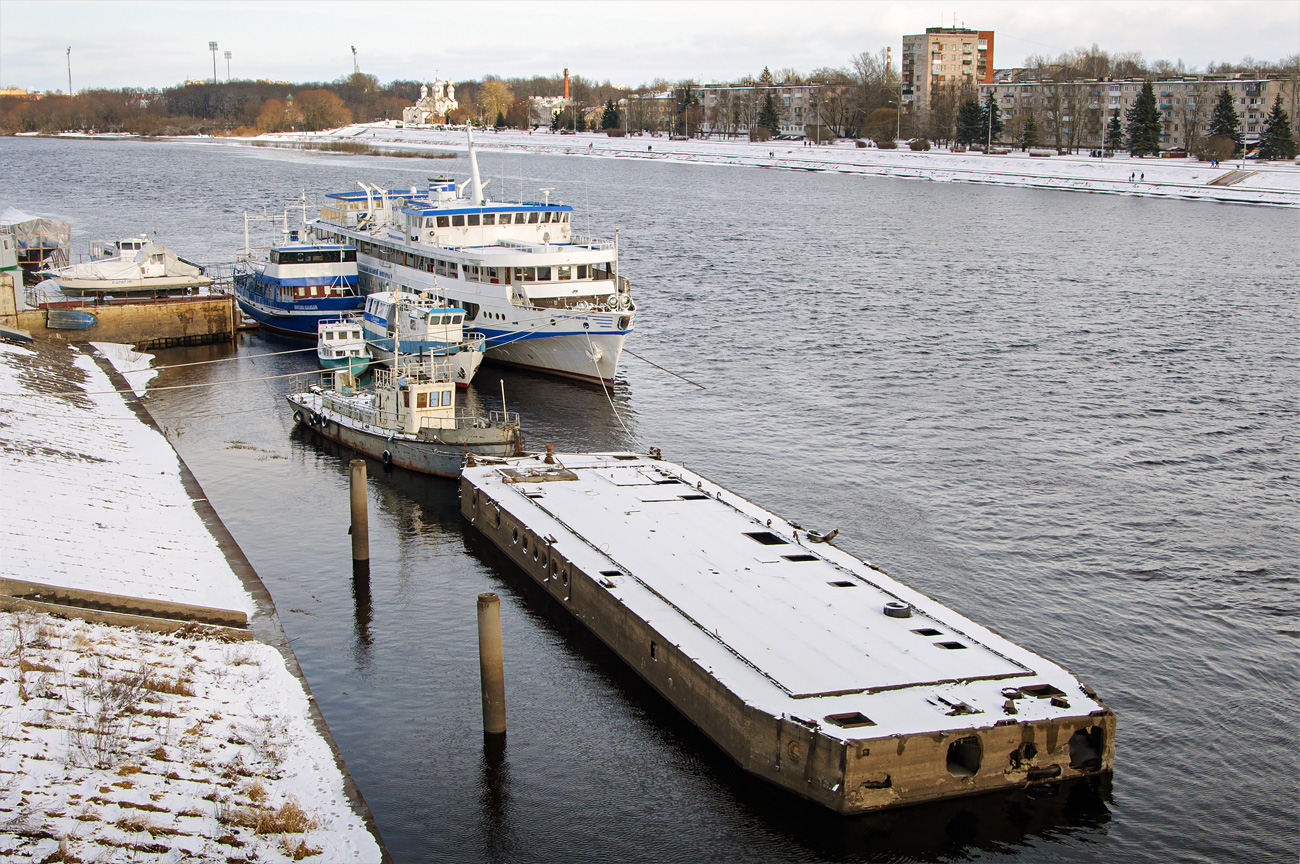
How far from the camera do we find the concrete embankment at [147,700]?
20047 millimetres

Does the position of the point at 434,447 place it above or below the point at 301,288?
below

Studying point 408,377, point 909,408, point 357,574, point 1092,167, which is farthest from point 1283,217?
point 357,574

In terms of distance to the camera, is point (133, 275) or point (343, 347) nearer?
point (343, 347)

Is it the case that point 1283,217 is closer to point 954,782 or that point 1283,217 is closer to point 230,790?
point 954,782

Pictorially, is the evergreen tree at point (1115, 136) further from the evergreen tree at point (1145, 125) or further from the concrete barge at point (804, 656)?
the concrete barge at point (804, 656)

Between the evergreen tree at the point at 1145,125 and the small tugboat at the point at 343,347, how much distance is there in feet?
518

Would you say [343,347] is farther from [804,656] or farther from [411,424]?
[804,656]

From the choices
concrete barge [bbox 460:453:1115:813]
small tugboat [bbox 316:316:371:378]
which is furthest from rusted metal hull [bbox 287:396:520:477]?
small tugboat [bbox 316:316:371:378]

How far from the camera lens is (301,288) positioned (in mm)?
73125

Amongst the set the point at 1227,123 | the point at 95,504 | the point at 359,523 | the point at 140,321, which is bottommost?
the point at 359,523

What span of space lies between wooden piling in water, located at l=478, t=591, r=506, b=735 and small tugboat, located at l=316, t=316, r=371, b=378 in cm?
3420

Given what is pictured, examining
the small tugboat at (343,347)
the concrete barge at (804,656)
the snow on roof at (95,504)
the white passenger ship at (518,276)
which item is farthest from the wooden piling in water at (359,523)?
the white passenger ship at (518,276)

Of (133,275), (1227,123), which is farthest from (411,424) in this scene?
(1227,123)

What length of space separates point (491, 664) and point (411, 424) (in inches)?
872
